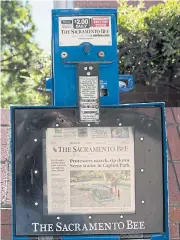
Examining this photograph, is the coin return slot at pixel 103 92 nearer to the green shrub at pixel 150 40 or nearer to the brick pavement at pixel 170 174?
the brick pavement at pixel 170 174

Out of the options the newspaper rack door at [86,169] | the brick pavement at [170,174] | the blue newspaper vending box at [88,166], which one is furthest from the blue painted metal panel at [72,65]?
the brick pavement at [170,174]

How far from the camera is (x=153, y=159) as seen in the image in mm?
2611

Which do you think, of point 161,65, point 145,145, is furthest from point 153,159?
point 161,65

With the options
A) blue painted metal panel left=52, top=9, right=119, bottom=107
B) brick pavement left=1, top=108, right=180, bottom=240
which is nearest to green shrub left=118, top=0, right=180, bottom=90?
brick pavement left=1, top=108, right=180, bottom=240

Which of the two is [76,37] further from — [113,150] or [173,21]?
[173,21]

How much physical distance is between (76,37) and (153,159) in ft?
2.69

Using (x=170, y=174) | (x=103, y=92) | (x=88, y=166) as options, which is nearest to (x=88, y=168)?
(x=88, y=166)

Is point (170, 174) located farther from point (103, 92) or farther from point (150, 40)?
point (150, 40)

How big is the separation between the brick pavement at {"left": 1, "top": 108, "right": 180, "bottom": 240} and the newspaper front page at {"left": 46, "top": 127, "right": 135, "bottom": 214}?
95 cm

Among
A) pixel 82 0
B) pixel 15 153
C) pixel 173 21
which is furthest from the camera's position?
pixel 82 0

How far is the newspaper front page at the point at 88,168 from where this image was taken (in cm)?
259

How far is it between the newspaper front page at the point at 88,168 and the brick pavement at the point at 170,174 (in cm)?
95

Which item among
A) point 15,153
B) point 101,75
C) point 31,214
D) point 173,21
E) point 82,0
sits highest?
point 82,0

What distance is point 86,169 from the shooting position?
259cm
